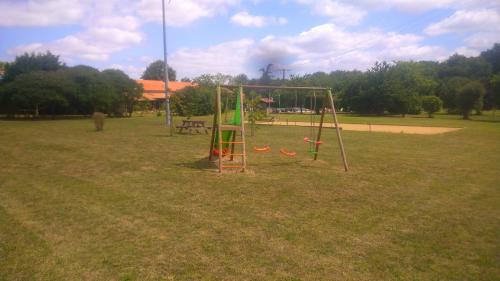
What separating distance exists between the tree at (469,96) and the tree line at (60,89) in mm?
37713

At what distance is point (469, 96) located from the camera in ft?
138

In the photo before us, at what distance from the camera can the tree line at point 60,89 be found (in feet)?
109

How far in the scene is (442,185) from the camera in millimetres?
8062

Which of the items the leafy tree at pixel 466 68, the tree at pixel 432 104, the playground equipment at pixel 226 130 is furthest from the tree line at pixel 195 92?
the leafy tree at pixel 466 68

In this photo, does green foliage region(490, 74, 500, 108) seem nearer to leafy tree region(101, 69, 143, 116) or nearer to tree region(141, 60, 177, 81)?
leafy tree region(101, 69, 143, 116)

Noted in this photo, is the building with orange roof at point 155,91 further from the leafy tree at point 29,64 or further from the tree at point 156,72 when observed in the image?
the tree at point 156,72

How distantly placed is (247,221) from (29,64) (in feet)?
140

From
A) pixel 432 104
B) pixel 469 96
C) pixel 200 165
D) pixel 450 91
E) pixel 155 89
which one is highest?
pixel 155 89

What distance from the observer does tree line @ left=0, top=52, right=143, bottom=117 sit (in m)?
33.2

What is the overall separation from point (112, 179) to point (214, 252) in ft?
15.4

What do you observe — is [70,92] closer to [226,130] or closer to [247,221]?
[226,130]

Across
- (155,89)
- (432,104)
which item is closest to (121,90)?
(155,89)

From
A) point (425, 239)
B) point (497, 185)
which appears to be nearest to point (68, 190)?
point (425, 239)

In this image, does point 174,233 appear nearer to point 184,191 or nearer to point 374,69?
point 184,191
